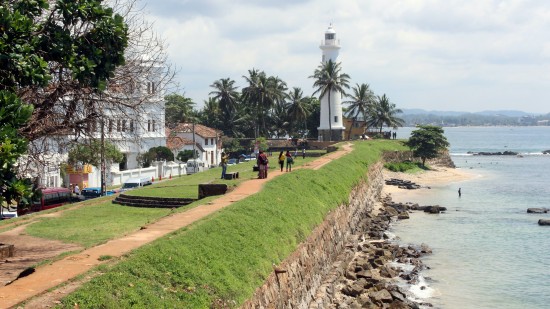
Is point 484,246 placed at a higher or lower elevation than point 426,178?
lower

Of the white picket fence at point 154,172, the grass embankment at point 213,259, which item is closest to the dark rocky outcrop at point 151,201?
the grass embankment at point 213,259

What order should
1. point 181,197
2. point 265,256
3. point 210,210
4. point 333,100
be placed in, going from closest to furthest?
point 265,256 → point 210,210 → point 181,197 → point 333,100

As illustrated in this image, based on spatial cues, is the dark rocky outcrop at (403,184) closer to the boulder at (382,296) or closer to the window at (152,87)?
the boulder at (382,296)

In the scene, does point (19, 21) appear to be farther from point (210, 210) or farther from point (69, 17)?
point (210, 210)

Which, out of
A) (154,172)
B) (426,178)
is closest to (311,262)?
(154,172)

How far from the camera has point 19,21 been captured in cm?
1330

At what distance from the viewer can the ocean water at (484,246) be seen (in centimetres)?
2464

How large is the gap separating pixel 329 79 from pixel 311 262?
200 feet

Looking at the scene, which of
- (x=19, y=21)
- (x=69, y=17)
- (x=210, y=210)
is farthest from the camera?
(x=210, y=210)

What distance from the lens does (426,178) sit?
240 ft

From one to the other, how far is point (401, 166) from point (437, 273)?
47507 millimetres

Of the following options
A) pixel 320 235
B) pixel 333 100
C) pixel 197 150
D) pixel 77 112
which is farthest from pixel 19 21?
pixel 333 100

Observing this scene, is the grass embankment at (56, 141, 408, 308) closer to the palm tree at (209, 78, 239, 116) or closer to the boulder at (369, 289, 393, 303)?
the boulder at (369, 289, 393, 303)

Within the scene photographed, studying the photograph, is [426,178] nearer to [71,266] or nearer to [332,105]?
[332,105]
